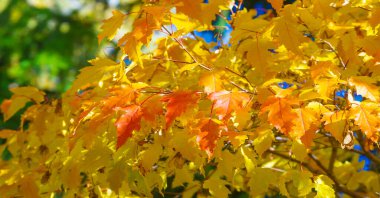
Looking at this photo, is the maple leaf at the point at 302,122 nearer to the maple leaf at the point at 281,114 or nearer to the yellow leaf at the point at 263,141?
the maple leaf at the point at 281,114

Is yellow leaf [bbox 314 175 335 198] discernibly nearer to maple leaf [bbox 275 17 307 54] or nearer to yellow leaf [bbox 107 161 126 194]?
maple leaf [bbox 275 17 307 54]

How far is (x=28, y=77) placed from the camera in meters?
7.14

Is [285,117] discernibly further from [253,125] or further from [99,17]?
[99,17]

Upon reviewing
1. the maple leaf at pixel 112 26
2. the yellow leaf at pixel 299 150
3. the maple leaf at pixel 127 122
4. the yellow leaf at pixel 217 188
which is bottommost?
the yellow leaf at pixel 217 188

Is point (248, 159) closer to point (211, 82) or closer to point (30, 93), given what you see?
point (211, 82)

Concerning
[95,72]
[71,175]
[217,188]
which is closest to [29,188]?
[71,175]

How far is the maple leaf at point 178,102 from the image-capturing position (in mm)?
1227

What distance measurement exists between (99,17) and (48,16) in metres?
0.98

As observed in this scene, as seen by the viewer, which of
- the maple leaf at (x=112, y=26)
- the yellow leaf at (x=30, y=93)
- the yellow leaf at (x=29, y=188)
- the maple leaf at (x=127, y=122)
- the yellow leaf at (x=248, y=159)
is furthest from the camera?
the yellow leaf at (x=30, y=93)

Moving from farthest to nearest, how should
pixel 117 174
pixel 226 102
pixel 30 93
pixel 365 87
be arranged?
pixel 30 93 < pixel 117 174 < pixel 365 87 < pixel 226 102

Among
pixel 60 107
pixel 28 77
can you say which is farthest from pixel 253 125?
pixel 28 77

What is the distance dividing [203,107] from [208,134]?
0.29m

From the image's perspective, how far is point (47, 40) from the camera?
24.0ft

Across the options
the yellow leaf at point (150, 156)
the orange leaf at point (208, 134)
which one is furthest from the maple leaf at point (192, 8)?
the yellow leaf at point (150, 156)
